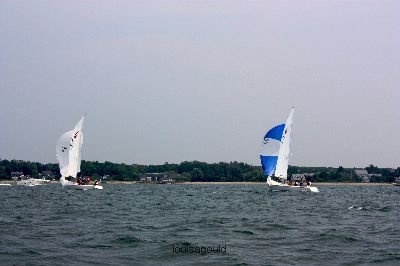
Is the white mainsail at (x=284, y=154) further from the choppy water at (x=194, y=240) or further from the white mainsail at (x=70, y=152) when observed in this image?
the choppy water at (x=194, y=240)

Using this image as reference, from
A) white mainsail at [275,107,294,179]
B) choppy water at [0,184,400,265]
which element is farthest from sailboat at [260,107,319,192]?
choppy water at [0,184,400,265]

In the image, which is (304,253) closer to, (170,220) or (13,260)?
(13,260)

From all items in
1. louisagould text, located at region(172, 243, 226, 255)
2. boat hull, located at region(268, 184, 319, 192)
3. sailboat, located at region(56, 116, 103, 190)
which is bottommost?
louisagould text, located at region(172, 243, 226, 255)

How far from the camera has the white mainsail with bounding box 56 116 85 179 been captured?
84062 millimetres

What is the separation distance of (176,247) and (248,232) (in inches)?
219

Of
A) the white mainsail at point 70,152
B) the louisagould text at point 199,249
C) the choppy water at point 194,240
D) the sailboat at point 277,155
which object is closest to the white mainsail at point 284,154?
the sailboat at point 277,155

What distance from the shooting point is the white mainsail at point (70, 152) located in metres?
84.1

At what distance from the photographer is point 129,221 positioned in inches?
1172

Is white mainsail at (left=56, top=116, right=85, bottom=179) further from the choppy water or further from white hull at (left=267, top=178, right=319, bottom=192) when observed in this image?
the choppy water

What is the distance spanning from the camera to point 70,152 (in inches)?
3310

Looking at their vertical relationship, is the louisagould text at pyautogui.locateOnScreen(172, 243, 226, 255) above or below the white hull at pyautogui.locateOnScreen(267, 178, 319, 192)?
below

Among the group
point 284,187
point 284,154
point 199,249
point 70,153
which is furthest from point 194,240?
point 70,153

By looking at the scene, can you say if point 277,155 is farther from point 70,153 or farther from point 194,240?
point 194,240

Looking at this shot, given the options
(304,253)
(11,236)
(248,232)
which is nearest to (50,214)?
(11,236)
